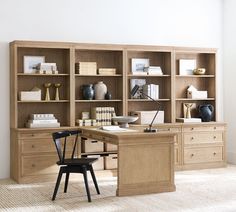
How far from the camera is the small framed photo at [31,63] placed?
7.29 m

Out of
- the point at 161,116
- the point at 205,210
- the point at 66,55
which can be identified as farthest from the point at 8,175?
the point at 205,210

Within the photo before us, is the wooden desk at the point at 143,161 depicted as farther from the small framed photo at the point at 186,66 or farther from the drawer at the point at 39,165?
the small framed photo at the point at 186,66

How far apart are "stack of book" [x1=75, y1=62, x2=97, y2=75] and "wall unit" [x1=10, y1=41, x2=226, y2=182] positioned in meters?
0.06

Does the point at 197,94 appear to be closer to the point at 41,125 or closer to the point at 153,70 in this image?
the point at 153,70

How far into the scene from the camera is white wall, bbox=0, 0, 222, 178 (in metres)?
7.28

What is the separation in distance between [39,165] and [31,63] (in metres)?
1.52

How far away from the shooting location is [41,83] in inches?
294

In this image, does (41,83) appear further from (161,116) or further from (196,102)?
(196,102)

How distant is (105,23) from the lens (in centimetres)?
791

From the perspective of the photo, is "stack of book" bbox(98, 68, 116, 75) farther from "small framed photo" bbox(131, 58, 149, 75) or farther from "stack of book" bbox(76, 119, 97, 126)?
"stack of book" bbox(76, 119, 97, 126)

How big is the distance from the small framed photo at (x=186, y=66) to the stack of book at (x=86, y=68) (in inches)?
62.5

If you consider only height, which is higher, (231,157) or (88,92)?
(88,92)

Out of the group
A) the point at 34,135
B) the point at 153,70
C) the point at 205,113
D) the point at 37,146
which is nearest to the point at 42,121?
the point at 34,135

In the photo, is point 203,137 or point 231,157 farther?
point 231,157
